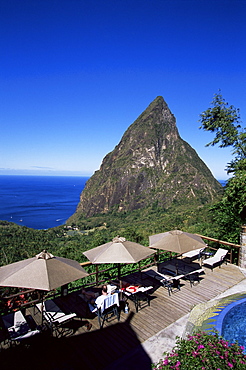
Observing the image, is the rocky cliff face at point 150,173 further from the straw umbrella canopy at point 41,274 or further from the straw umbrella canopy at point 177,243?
the straw umbrella canopy at point 41,274

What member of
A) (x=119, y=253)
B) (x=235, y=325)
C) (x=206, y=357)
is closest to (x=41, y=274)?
(x=119, y=253)

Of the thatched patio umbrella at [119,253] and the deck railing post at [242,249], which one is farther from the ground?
the thatched patio umbrella at [119,253]

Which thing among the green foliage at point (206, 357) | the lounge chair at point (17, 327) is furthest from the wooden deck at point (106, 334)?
the green foliage at point (206, 357)

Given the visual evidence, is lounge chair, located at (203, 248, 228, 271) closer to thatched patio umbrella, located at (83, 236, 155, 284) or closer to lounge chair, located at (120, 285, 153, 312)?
lounge chair, located at (120, 285, 153, 312)

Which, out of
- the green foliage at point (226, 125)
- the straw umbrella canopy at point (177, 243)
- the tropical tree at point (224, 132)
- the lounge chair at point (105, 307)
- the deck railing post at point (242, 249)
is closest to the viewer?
the lounge chair at point (105, 307)

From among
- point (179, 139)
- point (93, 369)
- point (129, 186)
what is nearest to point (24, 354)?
point (93, 369)

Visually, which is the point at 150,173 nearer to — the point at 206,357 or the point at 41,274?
the point at 41,274
